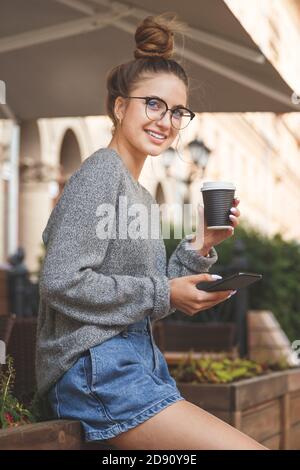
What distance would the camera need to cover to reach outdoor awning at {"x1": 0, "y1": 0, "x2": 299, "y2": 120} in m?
5.07

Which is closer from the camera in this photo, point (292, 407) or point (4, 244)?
point (292, 407)

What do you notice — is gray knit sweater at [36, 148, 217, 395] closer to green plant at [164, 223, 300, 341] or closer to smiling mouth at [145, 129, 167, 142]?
smiling mouth at [145, 129, 167, 142]

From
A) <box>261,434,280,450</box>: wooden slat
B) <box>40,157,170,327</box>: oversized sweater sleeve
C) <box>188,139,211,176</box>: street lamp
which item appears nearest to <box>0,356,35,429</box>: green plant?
<box>40,157,170,327</box>: oversized sweater sleeve

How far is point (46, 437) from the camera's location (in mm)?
2348

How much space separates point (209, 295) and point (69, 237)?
15.5 inches

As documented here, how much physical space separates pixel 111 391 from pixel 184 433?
209 mm

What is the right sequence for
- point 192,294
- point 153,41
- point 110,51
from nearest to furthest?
1. point 192,294
2. point 153,41
3. point 110,51

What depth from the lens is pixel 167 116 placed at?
2.67 meters

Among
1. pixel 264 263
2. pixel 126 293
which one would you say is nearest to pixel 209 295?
pixel 126 293

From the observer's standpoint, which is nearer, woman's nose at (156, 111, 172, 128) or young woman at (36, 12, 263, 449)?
young woman at (36, 12, 263, 449)

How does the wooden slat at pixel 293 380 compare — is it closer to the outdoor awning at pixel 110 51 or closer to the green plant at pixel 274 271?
the outdoor awning at pixel 110 51

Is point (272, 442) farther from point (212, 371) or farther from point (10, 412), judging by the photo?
point (10, 412)

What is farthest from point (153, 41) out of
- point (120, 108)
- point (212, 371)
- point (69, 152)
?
point (69, 152)
